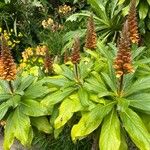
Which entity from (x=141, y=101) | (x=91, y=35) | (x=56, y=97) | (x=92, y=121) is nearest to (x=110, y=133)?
(x=92, y=121)

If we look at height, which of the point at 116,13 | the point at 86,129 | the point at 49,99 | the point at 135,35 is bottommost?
the point at 86,129

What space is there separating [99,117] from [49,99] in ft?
1.68

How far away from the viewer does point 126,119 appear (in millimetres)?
3547

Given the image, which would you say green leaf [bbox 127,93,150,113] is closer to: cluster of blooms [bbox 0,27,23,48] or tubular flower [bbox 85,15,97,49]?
tubular flower [bbox 85,15,97,49]

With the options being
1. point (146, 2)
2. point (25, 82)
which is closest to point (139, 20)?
point (146, 2)

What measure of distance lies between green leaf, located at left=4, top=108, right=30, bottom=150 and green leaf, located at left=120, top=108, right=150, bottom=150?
87cm

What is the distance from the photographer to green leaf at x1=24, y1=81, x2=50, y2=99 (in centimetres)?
391

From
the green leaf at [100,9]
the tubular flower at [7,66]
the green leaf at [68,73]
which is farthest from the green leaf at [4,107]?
the green leaf at [100,9]

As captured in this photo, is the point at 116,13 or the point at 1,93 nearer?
the point at 1,93

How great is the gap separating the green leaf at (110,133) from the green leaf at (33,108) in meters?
0.59

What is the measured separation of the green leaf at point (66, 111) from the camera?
12.0 feet

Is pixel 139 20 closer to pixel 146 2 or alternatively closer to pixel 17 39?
pixel 146 2

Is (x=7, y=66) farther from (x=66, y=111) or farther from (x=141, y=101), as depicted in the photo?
(x=141, y=101)

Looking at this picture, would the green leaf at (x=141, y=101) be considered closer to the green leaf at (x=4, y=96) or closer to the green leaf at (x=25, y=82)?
the green leaf at (x=25, y=82)
